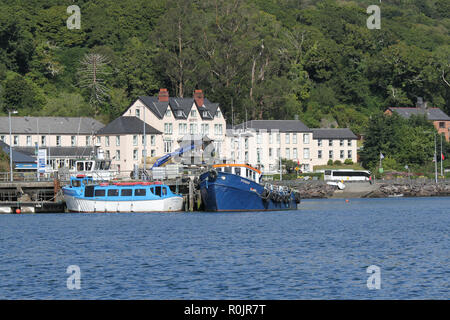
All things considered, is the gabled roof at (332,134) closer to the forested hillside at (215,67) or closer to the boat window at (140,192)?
the forested hillside at (215,67)

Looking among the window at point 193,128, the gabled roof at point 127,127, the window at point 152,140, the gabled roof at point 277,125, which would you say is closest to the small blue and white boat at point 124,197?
the gabled roof at point 127,127

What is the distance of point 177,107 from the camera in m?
146

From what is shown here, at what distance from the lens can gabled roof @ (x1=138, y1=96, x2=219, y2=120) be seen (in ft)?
472

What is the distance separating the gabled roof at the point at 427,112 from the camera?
17588 centimetres

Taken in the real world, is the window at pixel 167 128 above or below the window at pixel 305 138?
above

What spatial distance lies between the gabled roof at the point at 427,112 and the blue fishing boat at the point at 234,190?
93772mm

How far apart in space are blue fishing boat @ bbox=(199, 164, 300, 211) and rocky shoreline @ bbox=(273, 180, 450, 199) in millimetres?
40741

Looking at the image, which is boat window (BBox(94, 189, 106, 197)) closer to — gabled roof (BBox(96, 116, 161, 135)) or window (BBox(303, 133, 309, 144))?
gabled roof (BBox(96, 116, 161, 135))

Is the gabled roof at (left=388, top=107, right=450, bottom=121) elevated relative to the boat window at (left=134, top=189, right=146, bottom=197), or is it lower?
elevated

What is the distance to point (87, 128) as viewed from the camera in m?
146

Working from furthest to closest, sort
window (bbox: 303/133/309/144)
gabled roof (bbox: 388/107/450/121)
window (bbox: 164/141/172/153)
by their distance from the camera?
1. gabled roof (bbox: 388/107/450/121)
2. window (bbox: 303/133/309/144)
3. window (bbox: 164/141/172/153)

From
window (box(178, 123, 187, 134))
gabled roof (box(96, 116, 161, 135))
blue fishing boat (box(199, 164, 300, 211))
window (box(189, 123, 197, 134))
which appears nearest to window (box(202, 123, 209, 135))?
window (box(189, 123, 197, 134))

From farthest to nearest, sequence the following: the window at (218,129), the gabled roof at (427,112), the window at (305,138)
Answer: the gabled roof at (427,112)
the window at (305,138)
the window at (218,129)
